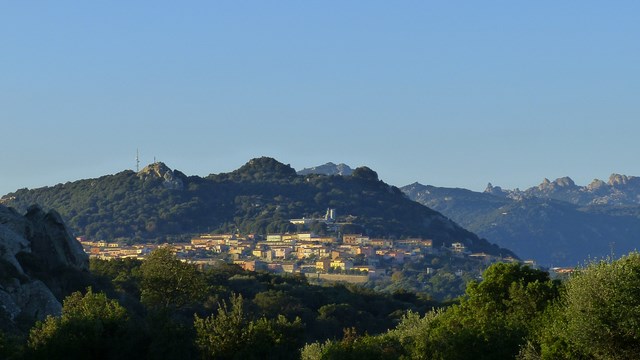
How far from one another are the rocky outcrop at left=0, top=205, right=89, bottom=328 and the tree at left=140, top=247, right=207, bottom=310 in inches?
198

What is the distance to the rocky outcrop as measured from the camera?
67062 millimetres

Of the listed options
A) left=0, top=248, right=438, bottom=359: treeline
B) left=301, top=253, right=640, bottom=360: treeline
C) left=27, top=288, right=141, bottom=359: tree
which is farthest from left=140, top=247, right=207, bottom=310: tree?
left=27, top=288, right=141, bottom=359: tree

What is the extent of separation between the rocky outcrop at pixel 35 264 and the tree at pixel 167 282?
504 centimetres

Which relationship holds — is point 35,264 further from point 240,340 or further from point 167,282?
point 240,340

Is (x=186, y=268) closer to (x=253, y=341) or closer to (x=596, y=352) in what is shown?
(x=253, y=341)

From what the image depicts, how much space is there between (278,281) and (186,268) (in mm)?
54204

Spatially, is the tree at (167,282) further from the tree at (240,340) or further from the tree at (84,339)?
the tree at (84,339)

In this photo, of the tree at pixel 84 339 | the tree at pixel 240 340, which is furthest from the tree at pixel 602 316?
the tree at pixel 84 339

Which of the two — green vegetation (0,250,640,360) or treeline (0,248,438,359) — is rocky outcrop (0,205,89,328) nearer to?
treeline (0,248,438,359)

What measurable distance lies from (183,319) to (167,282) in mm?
2892

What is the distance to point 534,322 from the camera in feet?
183

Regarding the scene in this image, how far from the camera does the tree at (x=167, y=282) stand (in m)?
74.1

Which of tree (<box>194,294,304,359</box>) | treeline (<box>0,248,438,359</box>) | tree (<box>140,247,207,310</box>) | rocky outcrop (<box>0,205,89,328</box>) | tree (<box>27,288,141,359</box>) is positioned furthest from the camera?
tree (<box>140,247,207,310</box>)

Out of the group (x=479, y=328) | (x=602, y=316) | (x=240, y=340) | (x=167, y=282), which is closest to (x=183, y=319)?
(x=167, y=282)
